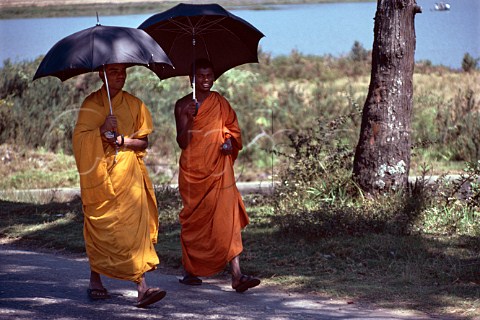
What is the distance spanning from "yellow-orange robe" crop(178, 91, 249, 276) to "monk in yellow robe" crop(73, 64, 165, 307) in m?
0.83

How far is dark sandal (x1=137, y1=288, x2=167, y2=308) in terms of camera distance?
755cm

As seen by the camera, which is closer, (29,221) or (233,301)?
(233,301)

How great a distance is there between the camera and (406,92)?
37.6 ft

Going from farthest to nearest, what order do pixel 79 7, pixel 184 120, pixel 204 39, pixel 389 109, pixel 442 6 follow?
pixel 79 7 < pixel 442 6 < pixel 389 109 < pixel 204 39 < pixel 184 120

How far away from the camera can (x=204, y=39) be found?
31.3 feet

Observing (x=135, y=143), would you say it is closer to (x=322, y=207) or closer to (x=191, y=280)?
(x=191, y=280)

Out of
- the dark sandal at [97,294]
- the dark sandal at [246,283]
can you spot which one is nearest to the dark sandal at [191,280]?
the dark sandal at [246,283]

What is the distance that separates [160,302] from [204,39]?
3.00 m

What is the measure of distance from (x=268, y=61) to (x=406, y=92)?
24718 mm

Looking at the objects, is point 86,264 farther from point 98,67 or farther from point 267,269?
point 98,67

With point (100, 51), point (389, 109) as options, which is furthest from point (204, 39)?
point (389, 109)

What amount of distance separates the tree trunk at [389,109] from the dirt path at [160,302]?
9.98 feet

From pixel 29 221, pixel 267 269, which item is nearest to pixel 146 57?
pixel 267 269

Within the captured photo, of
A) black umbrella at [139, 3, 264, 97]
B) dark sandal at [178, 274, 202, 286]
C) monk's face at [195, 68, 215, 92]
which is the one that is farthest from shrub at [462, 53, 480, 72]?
dark sandal at [178, 274, 202, 286]
